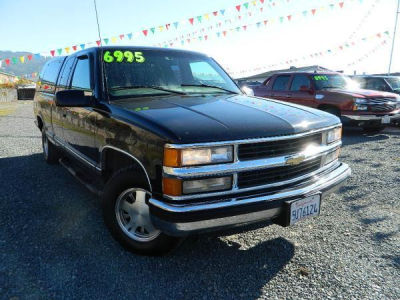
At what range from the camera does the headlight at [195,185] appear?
2.17 meters

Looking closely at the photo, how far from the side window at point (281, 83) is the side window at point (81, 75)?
6.98 meters

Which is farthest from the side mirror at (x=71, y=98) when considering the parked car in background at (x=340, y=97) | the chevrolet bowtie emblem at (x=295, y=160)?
the parked car in background at (x=340, y=97)

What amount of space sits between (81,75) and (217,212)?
96.2 inches

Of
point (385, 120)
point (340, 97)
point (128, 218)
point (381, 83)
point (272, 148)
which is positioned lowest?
point (385, 120)

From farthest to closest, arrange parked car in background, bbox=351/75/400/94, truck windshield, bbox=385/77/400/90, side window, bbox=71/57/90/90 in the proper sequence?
truck windshield, bbox=385/77/400/90 < parked car in background, bbox=351/75/400/94 < side window, bbox=71/57/90/90

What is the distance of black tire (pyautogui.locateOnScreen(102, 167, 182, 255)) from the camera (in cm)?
254

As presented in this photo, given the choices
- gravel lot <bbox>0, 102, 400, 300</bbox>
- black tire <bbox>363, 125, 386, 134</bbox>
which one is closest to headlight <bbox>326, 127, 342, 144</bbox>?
gravel lot <bbox>0, 102, 400, 300</bbox>

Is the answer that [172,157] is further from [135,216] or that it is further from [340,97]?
[340,97]

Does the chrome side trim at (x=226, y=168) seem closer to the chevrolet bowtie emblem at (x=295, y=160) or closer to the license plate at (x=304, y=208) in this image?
the chevrolet bowtie emblem at (x=295, y=160)

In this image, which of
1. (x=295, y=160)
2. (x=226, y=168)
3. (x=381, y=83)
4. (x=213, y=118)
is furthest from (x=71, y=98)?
(x=381, y=83)

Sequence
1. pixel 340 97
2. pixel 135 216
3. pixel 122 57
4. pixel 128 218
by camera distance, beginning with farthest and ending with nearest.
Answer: pixel 340 97 → pixel 122 57 → pixel 128 218 → pixel 135 216

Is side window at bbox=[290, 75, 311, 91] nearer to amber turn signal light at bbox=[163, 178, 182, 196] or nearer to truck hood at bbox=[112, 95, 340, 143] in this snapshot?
truck hood at bbox=[112, 95, 340, 143]

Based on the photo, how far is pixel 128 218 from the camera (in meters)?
2.84

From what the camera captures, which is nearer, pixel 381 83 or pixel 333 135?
pixel 333 135
